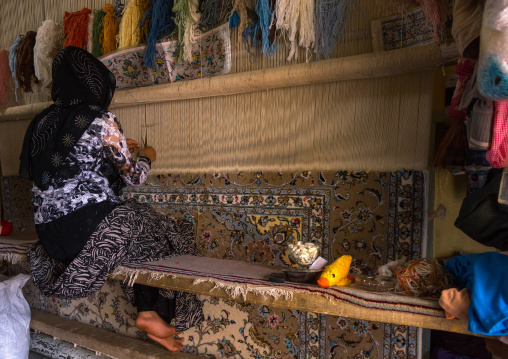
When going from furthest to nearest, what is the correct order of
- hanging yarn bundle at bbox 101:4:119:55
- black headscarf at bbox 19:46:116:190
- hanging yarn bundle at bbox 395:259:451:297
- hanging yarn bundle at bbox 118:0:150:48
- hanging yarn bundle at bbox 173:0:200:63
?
hanging yarn bundle at bbox 101:4:119:55 < hanging yarn bundle at bbox 118:0:150:48 < hanging yarn bundle at bbox 173:0:200:63 < black headscarf at bbox 19:46:116:190 < hanging yarn bundle at bbox 395:259:451:297

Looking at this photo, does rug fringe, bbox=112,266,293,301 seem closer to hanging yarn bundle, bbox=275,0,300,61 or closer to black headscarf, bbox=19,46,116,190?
black headscarf, bbox=19,46,116,190

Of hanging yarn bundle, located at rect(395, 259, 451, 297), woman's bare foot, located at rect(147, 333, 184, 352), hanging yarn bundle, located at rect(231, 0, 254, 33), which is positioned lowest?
woman's bare foot, located at rect(147, 333, 184, 352)

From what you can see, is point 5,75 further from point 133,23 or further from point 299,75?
point 299,75

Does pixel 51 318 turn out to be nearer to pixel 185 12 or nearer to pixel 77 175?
pixel 77 175

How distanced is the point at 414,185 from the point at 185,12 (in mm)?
1668

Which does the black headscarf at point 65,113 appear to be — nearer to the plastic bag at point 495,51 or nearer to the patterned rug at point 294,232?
the patterned rug at point 294,232

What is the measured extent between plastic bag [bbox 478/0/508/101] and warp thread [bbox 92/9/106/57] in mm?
2698

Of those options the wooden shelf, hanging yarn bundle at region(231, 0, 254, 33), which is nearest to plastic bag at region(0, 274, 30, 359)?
the wooden shelf

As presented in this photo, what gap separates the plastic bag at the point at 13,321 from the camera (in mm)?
2693

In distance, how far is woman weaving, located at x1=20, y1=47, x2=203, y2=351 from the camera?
85.1 inches

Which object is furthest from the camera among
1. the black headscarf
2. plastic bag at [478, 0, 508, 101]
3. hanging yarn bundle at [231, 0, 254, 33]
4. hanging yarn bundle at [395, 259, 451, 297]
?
hanging yarn bundle at [231, 0, 254, 33]

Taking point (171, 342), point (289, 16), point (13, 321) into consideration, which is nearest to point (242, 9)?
point (289, 16)

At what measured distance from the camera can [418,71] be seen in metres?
1.93

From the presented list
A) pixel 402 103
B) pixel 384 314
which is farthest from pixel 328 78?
pixel 384 314
